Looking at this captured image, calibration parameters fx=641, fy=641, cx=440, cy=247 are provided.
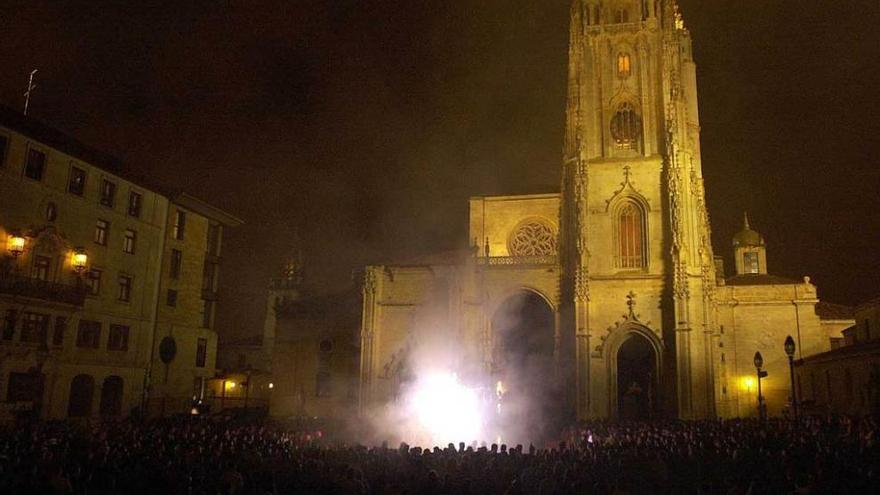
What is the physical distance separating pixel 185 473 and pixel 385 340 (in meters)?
29.5

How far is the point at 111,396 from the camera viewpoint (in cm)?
3250

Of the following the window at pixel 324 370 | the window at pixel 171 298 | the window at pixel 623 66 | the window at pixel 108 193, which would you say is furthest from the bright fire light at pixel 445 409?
the window at pixel 623 66

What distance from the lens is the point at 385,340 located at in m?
42.0

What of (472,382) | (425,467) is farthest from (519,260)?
(425,467)

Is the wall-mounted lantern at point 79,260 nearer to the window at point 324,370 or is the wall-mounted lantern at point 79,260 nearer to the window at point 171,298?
the window at point 171,298

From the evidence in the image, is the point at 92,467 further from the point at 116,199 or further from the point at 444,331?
the point at 444,331

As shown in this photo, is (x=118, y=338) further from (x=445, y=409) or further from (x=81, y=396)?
(x=445, y=409)

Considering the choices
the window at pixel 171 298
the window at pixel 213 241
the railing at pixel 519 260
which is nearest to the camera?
the window at pixel 171 298

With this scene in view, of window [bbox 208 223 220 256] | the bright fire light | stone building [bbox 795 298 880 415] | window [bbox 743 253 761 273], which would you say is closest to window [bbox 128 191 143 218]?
window [bbox 208 223 220 256]

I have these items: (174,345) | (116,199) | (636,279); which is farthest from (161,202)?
(636,279)

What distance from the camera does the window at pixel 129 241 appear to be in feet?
111

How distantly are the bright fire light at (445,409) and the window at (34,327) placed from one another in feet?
61.8

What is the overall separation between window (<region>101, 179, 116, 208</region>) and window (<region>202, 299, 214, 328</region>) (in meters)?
10.6

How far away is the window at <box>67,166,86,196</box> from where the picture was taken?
30.5 meters
